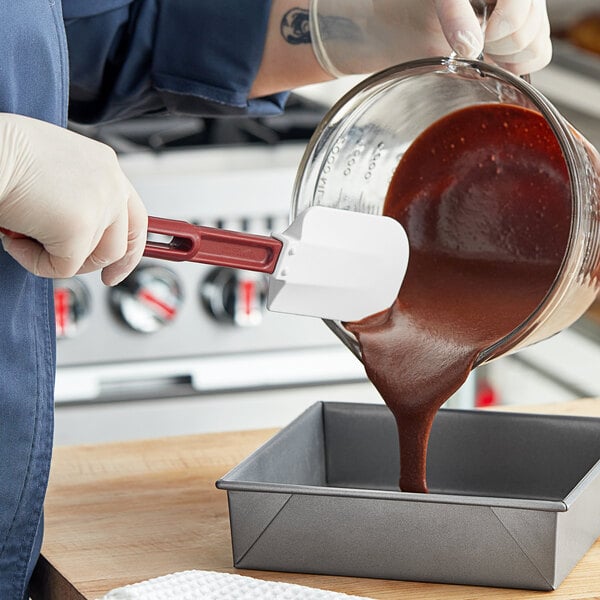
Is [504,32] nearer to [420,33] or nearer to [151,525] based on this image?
[420,33]

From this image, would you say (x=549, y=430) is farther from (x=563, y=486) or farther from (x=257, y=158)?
(x=257, y=158)

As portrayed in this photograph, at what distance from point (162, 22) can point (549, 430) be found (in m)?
0.55

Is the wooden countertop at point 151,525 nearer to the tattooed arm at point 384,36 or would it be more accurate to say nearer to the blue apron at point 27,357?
the blue apron at point 27,357

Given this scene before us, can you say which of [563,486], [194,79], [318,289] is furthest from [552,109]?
[194,79]

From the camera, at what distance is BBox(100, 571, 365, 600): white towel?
0.74m

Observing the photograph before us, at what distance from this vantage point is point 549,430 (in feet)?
3.15

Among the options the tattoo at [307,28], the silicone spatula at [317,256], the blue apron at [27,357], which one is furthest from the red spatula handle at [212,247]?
the tattoo at [307,28]

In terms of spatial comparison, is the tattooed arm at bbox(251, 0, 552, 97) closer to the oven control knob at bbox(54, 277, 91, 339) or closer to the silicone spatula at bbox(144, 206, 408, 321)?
the silicone spatula at bbox(144, 206, 408, 321)

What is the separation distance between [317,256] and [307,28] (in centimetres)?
34

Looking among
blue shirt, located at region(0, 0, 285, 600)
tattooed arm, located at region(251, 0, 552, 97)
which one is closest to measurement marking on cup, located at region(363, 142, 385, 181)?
tattooed arm, located at region(251, 0, 552, 97)

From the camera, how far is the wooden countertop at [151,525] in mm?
816

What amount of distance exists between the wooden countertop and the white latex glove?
0.23m

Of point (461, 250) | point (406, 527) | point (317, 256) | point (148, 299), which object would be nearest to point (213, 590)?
point (406, 527)

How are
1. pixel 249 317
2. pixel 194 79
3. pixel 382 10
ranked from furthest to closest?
1. pixel 249 317
2. pixel 194 79
3. pixel 382 10
